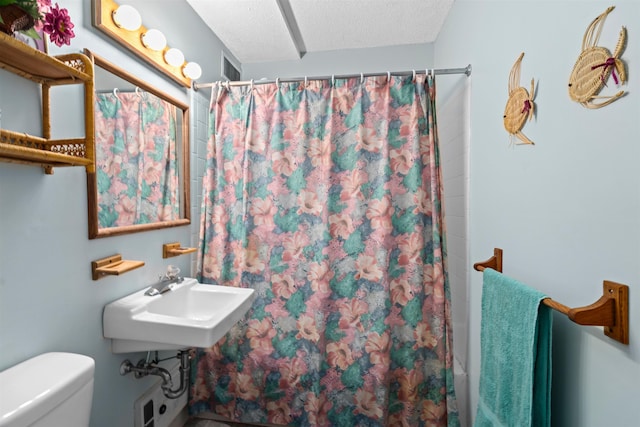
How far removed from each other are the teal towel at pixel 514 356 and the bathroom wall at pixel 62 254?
4.94 ft

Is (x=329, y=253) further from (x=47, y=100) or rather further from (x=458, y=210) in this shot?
(x=47, y=100)

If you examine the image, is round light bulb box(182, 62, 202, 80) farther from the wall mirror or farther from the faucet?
the faucet

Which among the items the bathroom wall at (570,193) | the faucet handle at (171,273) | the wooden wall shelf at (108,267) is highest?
the bathroom wall at (570,193)

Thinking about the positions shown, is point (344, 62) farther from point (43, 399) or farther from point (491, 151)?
point (43, 399)

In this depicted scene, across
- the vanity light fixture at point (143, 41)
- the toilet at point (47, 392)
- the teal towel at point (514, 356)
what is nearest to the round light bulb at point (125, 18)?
the vanity light fixture at point (143, 41)

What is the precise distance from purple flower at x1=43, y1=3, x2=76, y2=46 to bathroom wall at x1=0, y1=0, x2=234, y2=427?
0.19 m

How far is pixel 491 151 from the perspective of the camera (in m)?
1.26

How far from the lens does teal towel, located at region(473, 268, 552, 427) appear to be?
2.54ft

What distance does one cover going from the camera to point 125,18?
1.21 meters

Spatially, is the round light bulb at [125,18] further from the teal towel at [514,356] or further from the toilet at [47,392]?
the teal towel at [514,356]

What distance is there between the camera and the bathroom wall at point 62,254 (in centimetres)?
87

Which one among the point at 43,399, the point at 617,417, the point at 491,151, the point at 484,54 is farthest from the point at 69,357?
the point at 484,54

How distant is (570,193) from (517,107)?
15.9 inches

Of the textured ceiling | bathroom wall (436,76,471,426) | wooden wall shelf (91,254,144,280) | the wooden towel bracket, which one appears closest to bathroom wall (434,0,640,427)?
the wooden towel bracket
